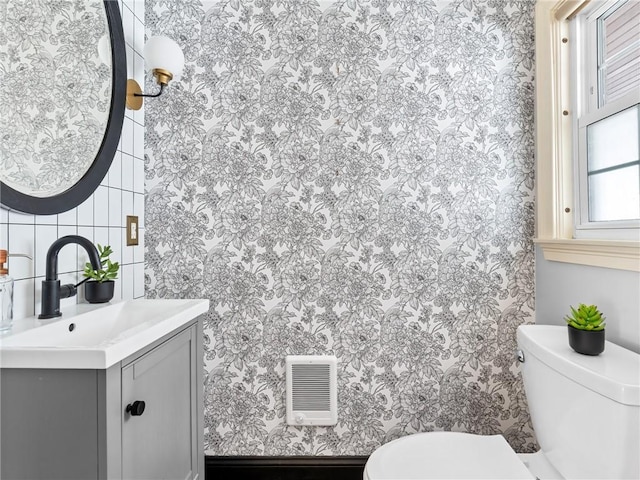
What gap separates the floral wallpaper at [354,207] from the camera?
1.48 meters

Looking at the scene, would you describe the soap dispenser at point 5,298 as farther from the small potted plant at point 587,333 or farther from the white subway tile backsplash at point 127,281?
the small potted plant at point 587,333

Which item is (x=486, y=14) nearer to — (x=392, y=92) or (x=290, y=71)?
(x=392, y=92)

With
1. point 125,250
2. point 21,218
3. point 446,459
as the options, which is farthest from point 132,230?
point 446,459

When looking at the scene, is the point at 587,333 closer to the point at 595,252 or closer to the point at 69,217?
the point at 595,252

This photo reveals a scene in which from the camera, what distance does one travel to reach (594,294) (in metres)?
1.21

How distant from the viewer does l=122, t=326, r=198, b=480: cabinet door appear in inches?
31.6

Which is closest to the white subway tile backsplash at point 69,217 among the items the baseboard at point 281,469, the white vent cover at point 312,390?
the white vent cover at point 312,390

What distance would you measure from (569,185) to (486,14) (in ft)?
2.59

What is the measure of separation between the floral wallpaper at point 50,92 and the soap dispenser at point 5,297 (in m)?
0.23

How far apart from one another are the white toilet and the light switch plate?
1.16 metres

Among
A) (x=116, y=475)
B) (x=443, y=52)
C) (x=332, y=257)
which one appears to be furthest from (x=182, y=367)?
(x=443, y=52)

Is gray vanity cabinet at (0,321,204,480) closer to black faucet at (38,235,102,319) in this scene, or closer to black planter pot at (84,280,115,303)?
black faucet at (38,235,102,319)

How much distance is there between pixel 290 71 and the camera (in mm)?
1487

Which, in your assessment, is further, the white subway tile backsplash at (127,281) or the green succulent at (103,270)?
the white subway tile backsplash at (127,281)
